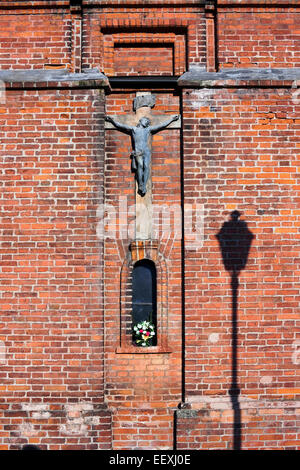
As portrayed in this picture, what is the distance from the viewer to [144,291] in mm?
6422

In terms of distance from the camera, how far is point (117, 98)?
6.62 m

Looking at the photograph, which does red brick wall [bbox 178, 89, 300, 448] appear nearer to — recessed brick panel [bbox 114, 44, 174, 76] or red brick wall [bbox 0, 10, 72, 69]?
recessed brick panel [bbox 114, 44, 174, 76]

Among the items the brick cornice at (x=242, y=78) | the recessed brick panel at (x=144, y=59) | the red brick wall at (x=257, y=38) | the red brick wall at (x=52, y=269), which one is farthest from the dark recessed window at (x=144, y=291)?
the red brick wall at (x=257, y=38)

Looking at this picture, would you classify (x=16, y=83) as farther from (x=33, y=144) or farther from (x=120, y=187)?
(x=120, y=187)

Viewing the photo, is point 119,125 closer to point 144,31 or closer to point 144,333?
point 144,31

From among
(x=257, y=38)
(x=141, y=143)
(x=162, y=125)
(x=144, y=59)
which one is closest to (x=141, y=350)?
(x=141, y=143)

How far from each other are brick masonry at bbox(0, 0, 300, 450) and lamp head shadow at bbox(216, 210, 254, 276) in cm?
3

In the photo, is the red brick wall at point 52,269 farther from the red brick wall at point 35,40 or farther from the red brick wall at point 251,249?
the red brick wall at point 251,249

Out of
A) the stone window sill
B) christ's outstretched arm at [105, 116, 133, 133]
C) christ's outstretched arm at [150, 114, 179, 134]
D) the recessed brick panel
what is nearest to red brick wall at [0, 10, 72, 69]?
the recessed brick panel

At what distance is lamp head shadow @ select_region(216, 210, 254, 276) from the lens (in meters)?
6.20

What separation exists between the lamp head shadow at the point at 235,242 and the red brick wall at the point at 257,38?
2.02 meters

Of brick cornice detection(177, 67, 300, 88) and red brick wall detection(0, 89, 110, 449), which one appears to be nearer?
red brick wall detection(0, 89, 110, 449)

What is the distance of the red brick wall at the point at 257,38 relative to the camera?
21.5 feet

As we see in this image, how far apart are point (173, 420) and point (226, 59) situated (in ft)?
14.9
